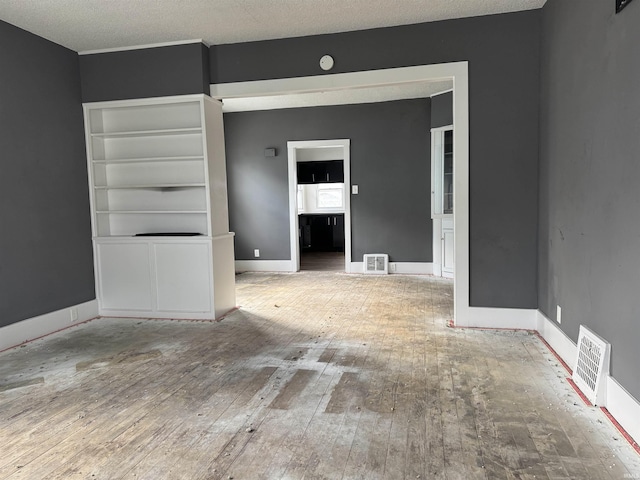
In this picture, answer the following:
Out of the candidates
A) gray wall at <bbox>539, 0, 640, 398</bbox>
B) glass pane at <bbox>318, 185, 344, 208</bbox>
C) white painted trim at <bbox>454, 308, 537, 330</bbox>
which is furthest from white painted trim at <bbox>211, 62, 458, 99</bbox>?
glass pane at <bbox>318, 185, 344, 208</bbox>

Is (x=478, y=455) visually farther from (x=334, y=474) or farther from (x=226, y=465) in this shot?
(x=226, y=465)

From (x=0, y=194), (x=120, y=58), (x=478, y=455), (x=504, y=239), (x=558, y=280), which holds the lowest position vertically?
(x=478, y=455)

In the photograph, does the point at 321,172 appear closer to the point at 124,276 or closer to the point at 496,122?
the point at 124,276

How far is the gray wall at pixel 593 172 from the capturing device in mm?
2053

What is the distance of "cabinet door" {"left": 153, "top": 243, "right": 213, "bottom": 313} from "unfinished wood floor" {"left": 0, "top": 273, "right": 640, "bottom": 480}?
1.00 ft

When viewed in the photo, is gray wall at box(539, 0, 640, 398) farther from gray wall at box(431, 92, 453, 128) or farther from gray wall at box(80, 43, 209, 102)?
gray wall at box(80, 43, 209, 102)

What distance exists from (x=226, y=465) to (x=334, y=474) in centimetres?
49

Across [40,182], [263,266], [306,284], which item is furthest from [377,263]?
[40,182]

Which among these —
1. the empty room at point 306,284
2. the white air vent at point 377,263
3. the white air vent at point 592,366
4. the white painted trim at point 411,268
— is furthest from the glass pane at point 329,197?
the white air vent at point 592,366

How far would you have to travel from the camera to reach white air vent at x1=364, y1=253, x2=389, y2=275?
6953mm

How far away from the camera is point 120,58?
4.46 m

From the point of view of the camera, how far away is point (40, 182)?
4016 mm

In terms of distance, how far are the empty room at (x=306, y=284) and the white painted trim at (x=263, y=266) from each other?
1629mm

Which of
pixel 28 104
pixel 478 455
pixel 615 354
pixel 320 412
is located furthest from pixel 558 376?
pixel 28 104
